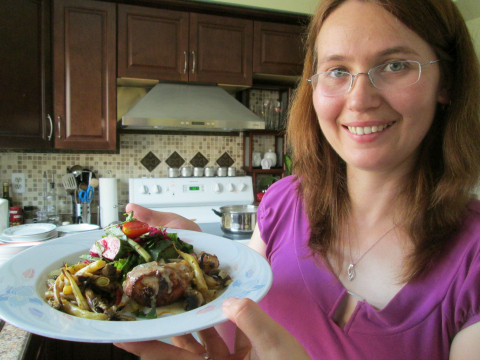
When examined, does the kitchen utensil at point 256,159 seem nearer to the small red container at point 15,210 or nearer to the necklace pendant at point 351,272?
the small red container at point 15,210

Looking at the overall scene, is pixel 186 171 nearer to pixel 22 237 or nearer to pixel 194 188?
pixel 194 188

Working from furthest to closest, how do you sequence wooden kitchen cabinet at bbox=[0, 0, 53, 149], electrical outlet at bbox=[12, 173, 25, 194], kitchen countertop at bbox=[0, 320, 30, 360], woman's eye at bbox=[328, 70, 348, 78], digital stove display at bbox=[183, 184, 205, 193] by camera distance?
digital stove display at bbox=[183, 184, 205, 193] → electrical outlet at bbox=[12, 173, 25, 194] → wooden kitchen cabinet at bbox=[0, 0, 53, 149] → kitchen countertop at bbox=[0, 320, 30, 360] → woman's eye at bbox=[328, 70, 348, 78]

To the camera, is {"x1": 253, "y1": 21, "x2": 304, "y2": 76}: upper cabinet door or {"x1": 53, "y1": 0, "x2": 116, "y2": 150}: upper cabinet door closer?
{"x1": 53, "y1": 0, "x2": 116, "y2": 150}: upper cabinet door

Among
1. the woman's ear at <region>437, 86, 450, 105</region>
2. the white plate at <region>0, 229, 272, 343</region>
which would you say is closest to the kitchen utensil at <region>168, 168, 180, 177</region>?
the white plate at <region>0, 229, 272, 343</region>

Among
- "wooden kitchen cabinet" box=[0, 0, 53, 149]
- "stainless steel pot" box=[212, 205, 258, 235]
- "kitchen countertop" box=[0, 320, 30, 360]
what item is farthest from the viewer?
"stainless steel pot" box=[212, 205, 258, 235]

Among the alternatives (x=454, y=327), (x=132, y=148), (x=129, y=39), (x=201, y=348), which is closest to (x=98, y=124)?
(x=132, y=148)

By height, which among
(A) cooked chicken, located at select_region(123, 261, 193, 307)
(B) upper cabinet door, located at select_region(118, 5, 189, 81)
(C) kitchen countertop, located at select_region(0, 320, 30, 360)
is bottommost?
(C) kitchen countertop, located at select_region(0, 320, 30, 360)

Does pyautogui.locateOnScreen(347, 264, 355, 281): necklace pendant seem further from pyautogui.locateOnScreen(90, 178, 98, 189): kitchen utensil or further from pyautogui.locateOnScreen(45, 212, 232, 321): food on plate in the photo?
pyautogui.locateOnScreen(90, 178, 98, 189): kitchen utensil

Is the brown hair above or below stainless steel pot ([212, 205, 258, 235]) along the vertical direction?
above

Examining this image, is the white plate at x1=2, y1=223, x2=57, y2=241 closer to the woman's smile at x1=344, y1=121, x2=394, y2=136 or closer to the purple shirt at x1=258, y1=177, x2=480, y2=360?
the purple shirt at x1=258, y1=177, x2=480, y2=360

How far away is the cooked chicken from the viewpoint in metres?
0.74

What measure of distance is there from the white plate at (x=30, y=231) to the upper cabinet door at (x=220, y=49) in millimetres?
1369

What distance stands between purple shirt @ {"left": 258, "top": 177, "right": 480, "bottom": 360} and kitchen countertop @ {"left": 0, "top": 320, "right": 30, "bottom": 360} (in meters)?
0.68

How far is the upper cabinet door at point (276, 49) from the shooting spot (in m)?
2.64
